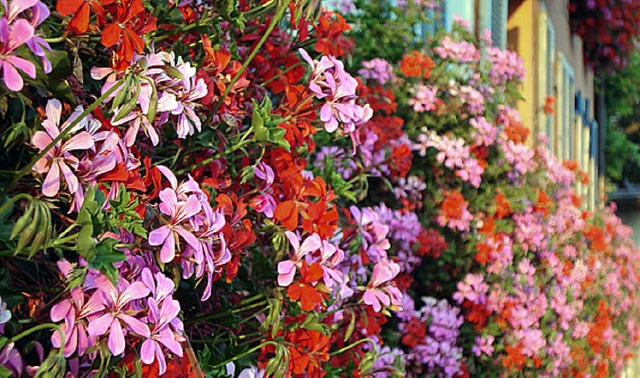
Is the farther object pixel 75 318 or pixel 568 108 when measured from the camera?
pixel 568 108

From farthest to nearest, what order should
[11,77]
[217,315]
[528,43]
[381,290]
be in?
[528,43] < [381,290] < [217,315] < [11,77]

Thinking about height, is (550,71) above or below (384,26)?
below

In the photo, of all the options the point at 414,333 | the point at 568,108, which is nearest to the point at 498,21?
the point at 414,333

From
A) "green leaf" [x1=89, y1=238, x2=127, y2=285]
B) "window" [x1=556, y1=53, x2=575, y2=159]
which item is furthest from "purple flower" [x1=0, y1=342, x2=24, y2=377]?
"window" [x1=556, y1=53, x2=575, y2=159]

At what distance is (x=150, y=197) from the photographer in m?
1.00

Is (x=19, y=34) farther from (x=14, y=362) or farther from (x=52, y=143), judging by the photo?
(x=14, y=362)

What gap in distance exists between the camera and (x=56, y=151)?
0.84 metres

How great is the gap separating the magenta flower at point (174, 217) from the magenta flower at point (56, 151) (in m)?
0.12

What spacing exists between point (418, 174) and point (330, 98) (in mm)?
2054

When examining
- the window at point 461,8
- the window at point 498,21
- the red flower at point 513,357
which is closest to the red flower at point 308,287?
the red flower at point 513,357

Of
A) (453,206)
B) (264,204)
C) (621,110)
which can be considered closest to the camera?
(264,204)

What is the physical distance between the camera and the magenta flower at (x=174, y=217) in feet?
3.05

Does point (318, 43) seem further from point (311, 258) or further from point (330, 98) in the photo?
point (311, 258)

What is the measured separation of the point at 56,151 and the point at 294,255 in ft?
1.60
